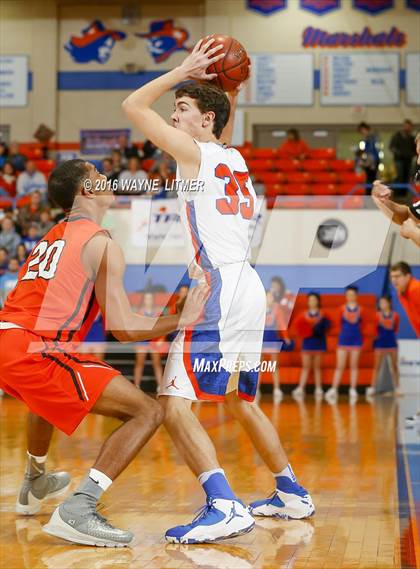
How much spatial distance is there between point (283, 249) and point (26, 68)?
30.9ft

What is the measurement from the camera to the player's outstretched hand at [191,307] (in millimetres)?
4105

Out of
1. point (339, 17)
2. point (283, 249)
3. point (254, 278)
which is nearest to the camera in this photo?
point (254, 278)

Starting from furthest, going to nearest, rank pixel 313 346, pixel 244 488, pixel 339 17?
pixel 339 17 < pixel 313 346 < pixel 244 488

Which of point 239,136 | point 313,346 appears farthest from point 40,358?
point 239,136

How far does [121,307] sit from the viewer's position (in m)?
4.13

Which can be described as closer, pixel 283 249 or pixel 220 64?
pixel 220 64

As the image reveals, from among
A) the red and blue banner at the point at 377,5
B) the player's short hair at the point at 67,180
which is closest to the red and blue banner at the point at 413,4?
the red and blue banner at the point at 377,5

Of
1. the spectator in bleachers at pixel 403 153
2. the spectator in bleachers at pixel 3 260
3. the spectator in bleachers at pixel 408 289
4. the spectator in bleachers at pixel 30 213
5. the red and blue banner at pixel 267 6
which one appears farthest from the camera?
the red and blue banner at pixel 267 6

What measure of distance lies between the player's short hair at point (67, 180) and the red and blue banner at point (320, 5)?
641 inches

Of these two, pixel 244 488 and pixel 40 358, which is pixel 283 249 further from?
pixel 40 358

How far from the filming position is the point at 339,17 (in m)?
19.4

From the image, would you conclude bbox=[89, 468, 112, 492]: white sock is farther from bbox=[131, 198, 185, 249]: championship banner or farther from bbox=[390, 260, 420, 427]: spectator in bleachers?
bbox=[131, 198, 185, 249]: championship banner

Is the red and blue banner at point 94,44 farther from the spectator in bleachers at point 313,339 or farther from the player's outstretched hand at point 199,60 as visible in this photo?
the player's outstretched hand at point 199,60

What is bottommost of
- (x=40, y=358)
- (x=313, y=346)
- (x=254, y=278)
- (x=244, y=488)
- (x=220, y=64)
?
(x=313, y=346)
